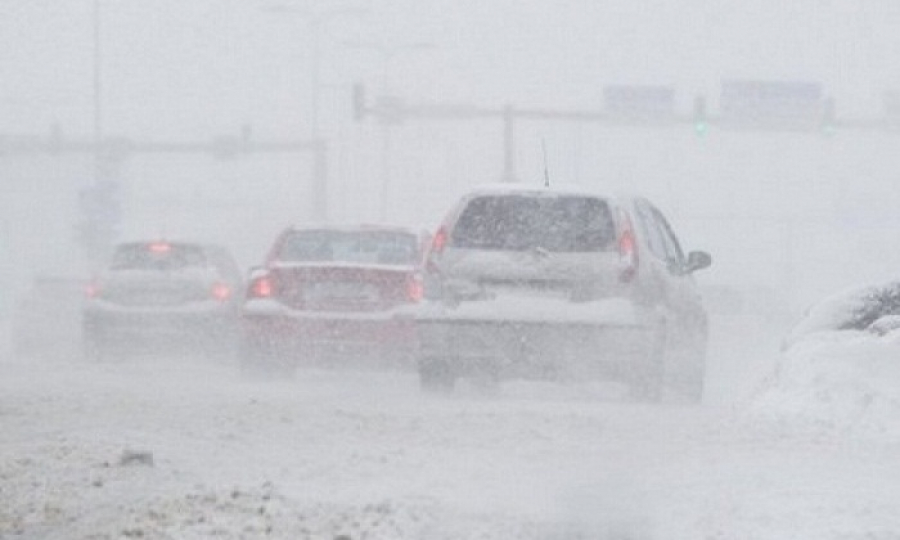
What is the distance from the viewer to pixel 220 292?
19625 mm

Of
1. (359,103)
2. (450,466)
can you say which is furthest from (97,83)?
(450,466)

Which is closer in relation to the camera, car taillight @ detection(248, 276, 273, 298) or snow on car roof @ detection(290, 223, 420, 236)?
car taillight @ detection(248, 276, 273, 298)

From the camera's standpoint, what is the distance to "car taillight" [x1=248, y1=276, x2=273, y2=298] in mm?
16578

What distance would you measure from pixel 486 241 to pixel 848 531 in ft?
23.7

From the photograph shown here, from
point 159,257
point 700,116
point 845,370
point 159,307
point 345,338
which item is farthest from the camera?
point 700,116

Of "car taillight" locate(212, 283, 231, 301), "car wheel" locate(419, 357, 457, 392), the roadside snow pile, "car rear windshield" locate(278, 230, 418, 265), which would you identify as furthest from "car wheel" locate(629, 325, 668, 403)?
"car taillight" locate(212, 283, 231, 301)

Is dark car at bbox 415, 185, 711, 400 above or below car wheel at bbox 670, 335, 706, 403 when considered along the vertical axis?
above

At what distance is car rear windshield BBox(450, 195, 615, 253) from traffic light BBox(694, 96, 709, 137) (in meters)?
33.6

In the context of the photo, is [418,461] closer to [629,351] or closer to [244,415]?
[244,415]

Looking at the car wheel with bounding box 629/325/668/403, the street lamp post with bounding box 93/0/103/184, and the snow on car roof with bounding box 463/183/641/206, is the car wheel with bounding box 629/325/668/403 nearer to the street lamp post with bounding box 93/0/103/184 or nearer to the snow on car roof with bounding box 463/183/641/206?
the snow on car roof with bounding box 463/183/641/206

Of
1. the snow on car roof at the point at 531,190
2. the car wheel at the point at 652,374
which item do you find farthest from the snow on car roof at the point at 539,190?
the car wheel at the point at 652,374

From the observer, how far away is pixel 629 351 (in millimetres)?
13625

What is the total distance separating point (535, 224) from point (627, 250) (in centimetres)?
72

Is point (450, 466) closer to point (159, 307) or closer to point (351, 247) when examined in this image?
point (351, 247)
